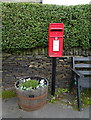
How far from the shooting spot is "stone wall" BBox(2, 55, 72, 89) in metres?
3.43

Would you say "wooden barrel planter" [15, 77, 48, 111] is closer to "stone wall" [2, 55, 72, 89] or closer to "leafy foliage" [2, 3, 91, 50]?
"stone wall" [2, 55, 72, 89]

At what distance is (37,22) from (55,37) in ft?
2.48

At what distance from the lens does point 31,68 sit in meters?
3.49

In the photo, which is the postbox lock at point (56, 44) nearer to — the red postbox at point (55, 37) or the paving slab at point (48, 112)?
the red postbox at point (55, 37)

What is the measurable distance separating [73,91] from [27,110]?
143 centimetres

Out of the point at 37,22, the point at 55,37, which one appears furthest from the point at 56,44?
the point at 37,22

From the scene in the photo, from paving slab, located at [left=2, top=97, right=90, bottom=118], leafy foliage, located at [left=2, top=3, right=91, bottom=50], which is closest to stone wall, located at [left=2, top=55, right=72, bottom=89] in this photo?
leafy foliage, located at [left=2, top=3, right=91, bottom=50]

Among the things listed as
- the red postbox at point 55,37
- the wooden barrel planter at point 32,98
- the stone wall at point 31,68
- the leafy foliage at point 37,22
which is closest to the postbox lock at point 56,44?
the red postbox at point 55,37

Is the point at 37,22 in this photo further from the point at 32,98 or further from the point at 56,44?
the point at 32,98

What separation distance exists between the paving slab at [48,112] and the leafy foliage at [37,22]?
5.05 ft

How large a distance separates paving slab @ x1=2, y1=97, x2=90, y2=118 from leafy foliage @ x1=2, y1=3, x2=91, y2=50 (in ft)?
5.05

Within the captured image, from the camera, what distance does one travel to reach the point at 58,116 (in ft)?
8.71

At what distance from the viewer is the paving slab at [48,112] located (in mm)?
2656

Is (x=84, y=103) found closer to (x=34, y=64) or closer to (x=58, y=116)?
(x=58, y=116)
